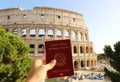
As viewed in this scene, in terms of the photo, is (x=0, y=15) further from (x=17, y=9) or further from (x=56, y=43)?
(x=56, y=43)

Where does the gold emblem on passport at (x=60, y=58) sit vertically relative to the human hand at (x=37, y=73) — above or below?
above

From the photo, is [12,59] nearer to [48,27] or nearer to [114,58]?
[114,58]

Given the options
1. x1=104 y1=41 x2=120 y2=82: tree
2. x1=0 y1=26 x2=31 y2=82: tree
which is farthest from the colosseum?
x1=104 y1=41 x2=120 y2=82: tree

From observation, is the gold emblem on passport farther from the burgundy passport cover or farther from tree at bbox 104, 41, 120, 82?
tree at bbox 104, 41, 120, 82

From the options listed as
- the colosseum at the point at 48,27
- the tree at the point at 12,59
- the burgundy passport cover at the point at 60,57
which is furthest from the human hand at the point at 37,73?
the colosseum at the point at 48,27

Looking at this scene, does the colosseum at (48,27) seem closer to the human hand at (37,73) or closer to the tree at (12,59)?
the tree at (12,59)

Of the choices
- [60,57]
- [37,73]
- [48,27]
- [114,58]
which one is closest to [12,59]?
[114,58]

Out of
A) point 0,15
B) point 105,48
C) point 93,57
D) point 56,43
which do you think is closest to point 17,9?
point 0,15
